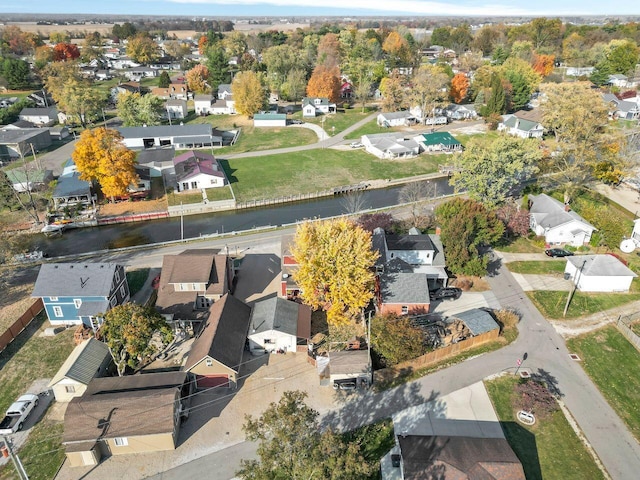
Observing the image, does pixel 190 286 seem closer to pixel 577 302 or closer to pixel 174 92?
pixel 577 302

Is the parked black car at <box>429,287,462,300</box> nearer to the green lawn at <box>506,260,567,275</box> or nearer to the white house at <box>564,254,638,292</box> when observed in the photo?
the green lawn at <box>506,260,567,275</box>

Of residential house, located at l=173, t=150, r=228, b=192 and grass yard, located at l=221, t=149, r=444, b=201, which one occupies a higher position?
residential house, located at l=173, t=150, r=228, b=192

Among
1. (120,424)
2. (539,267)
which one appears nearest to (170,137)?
(120,424)

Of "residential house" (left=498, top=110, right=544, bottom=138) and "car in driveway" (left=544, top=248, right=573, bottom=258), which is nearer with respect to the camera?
"car in driveway" (left=544, top=248, right=573, bottom=258)

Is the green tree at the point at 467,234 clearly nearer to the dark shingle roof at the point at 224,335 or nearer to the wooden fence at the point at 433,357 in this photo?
the wooden fence at the point at 433,357

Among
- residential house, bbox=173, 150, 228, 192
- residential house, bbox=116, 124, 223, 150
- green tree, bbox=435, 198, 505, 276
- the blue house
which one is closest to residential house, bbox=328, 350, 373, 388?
green tree, bbox=435, 198, 505, 276
